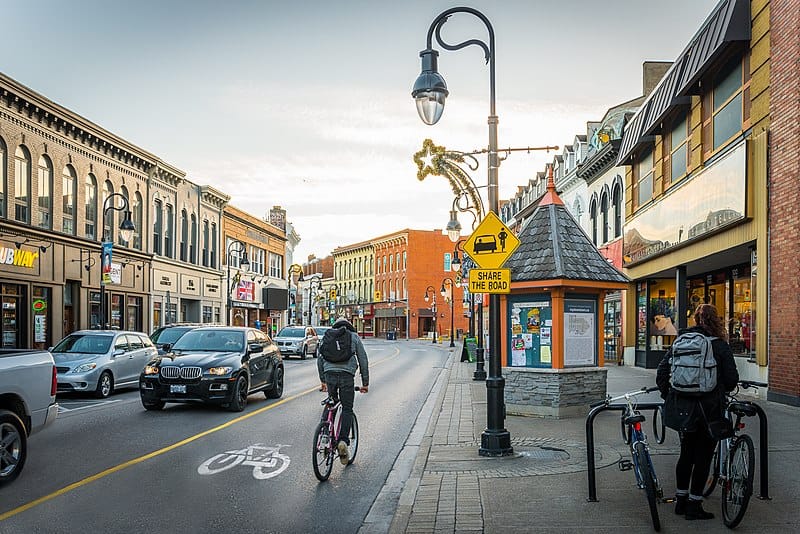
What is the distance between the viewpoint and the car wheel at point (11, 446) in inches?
333

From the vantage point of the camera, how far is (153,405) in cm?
1512

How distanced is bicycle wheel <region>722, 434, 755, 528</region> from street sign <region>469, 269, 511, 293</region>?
13.3 feet

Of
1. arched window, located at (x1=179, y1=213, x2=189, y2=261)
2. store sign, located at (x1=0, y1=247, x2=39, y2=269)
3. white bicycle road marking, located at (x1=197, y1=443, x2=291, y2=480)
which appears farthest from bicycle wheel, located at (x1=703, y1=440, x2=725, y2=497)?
arched window, located at (x1=179, y1=213, x2=189, y2=261)

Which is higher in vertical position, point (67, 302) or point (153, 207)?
point (153, 207)

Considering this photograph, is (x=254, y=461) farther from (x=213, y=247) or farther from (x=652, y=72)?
(x=213, y=247)

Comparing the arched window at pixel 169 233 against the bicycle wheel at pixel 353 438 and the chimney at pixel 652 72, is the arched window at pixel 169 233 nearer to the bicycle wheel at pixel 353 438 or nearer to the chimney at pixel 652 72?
the chimney at pixel 652 72

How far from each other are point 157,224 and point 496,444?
35.8 m

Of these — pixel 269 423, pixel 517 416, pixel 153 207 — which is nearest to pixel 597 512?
pixel 517 416

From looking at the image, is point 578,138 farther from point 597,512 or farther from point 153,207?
point 597,512

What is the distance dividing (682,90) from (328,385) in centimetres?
1403

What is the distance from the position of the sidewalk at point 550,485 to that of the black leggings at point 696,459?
0.31m

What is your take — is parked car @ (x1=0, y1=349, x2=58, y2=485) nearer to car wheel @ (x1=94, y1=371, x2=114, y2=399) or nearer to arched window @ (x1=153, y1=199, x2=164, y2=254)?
car wheel @ (x1=94, y1=371, x2=114, y2=399)

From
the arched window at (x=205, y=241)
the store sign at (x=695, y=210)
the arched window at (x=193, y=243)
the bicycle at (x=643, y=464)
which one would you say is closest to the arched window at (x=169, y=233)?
the arched window at (x=193, y=243)

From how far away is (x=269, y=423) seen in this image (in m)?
13.5
